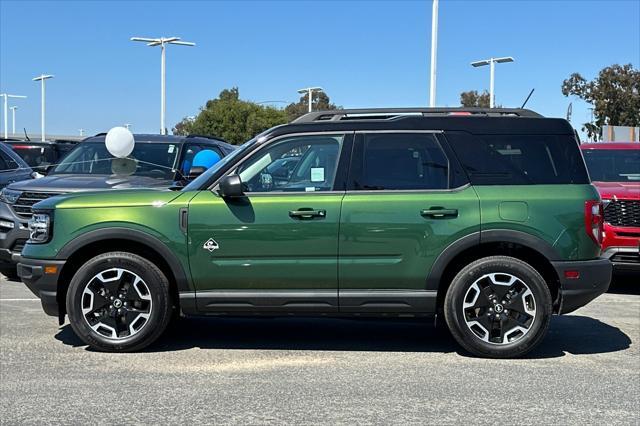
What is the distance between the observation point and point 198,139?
1003 centimetres

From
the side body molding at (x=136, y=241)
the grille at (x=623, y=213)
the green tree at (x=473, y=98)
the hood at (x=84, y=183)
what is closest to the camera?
the side body molding at (x=136, y=241)

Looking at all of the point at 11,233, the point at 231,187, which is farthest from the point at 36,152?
the point at 231,187

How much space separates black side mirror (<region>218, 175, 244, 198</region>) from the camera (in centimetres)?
522

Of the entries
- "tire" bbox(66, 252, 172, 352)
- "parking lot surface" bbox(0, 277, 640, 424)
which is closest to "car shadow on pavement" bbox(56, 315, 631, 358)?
"parking lot surface" bbox(0, 277, 640, 424)

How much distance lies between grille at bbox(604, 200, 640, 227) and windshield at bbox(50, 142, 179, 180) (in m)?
5.69

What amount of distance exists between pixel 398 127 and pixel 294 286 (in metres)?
1.57

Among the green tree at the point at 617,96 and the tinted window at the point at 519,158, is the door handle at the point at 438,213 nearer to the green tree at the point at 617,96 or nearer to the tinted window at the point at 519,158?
the tinted window at the point at 519,158

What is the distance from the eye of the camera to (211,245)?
531 cm

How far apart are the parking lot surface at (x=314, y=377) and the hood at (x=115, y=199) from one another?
1238 mm

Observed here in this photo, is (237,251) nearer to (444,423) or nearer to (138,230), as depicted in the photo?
(138,230)

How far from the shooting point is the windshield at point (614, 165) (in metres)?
9.60

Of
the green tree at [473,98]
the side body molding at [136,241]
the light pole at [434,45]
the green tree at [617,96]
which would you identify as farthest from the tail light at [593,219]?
the green tree at [473,98]

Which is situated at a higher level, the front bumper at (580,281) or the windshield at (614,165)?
the windshield at (614,165)

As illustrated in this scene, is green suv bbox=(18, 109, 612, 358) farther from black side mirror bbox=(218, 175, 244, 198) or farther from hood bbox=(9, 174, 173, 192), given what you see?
hood bbox=(9, 174, 173, 192)
